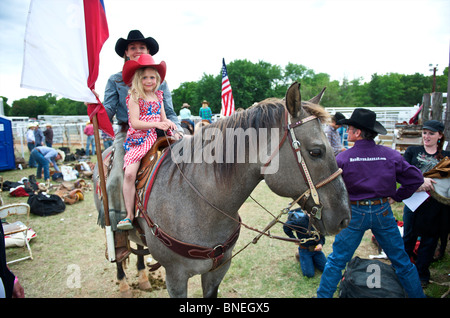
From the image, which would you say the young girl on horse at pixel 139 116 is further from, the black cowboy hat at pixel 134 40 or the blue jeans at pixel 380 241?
the blue jeans at pixel 380 241

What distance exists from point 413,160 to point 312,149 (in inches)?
128

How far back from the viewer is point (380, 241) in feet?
10.1

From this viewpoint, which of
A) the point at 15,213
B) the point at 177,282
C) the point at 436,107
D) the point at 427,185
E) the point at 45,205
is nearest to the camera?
the point at 177,282

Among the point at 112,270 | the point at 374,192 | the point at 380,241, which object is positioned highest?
the point at 374,192

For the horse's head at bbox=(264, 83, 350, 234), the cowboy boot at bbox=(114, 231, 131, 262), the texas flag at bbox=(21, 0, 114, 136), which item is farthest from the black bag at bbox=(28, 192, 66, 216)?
the horse's head at bbox=(264, 83, 350, 234)

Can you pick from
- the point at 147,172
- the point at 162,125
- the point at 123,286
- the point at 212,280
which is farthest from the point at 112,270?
the point at 162,125

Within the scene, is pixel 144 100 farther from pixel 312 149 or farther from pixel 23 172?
pixel 23 172

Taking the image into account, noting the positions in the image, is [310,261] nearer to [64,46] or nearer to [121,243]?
[121,243]

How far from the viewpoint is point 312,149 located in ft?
6.18

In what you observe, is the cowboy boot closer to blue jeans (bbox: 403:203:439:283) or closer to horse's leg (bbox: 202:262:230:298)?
horse's leg (bbox: 202:262:230:298)

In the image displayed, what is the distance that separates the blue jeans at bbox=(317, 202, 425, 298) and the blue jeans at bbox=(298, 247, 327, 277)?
3.04 ft

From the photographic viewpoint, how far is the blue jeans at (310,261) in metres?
4.02

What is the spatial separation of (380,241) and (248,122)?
2.52m
